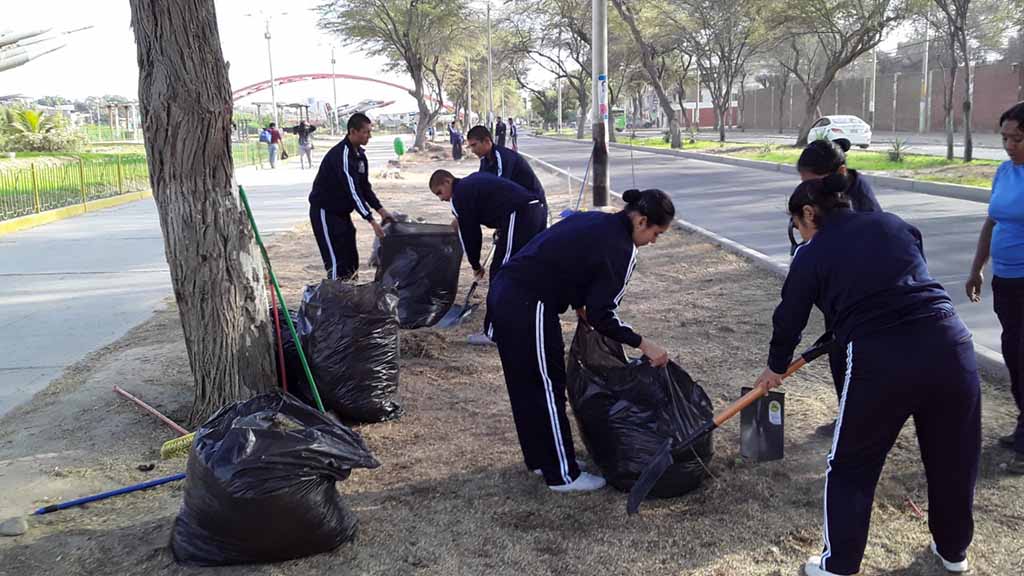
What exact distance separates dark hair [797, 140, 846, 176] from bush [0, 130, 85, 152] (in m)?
25.3

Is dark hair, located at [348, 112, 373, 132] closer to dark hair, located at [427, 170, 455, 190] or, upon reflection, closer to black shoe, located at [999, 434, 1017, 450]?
dark hair, located at [427, 170, 455, 190]

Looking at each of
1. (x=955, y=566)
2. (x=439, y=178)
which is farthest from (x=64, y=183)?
(x=955, y=566)

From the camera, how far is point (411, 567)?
289 centimetres

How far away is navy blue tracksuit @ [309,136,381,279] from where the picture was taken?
6039mm

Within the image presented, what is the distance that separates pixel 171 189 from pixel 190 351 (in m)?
0.81

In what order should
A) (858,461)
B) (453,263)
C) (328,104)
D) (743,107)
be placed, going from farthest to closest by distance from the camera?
1. (328,104)
2. (743,107)
3. (453,263)
4. (858,461)

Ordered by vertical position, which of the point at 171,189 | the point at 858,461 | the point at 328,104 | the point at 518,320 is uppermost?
the point at 328,104

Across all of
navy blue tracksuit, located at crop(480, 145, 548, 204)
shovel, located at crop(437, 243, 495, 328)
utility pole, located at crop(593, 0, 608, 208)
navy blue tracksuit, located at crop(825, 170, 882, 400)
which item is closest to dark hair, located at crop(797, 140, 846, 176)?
navy blue tracksuit, located at crop(825, 170, 882, 400)

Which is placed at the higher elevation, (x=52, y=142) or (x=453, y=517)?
(x=52, y=142)

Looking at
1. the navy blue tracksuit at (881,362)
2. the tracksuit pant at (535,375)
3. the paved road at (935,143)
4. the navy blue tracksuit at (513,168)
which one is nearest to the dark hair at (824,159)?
the navy blue tracksuit at (881,362)

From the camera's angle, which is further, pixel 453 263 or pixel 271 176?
pixel 271 176

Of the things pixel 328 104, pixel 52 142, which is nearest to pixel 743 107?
pixel 328 104

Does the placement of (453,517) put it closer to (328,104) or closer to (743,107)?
(743,107)

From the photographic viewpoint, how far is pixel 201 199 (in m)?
3.90
